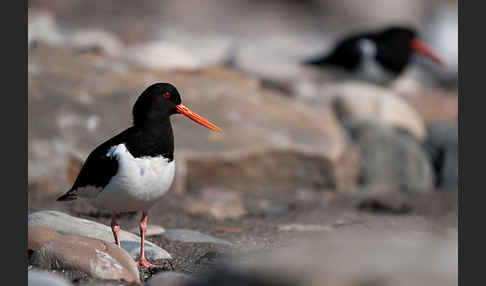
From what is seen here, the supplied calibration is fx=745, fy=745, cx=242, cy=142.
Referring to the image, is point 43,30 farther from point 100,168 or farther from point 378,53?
point 100,168

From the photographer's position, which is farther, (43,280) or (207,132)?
(207,132)

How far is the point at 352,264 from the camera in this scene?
2.63 meters

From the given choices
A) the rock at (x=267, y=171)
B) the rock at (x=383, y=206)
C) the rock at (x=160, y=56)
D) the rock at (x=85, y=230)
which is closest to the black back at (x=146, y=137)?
the rock at (x=85, y=230)

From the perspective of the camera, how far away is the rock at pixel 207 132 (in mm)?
7242

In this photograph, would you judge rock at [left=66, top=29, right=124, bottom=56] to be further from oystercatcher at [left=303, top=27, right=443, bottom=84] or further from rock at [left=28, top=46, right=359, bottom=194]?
oystercatcher at [left=303, top=27, right=443, bottom=84]

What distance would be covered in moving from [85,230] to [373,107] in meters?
5.87

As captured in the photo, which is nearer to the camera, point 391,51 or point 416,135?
point 416,135

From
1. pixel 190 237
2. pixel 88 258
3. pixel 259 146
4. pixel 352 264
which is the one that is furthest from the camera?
pixel 259 146

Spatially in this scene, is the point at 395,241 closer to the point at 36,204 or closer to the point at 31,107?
the point at 36,204

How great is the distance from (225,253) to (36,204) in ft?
8.23

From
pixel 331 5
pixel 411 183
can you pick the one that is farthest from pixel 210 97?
pixel 331 5

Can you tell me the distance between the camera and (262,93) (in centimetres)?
859

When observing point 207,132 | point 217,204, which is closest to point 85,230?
point 217,204

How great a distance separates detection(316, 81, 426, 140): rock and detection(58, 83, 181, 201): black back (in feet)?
17.4
